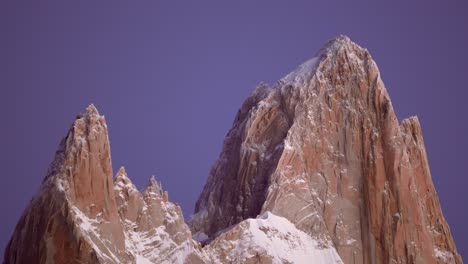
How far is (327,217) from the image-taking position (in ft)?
376

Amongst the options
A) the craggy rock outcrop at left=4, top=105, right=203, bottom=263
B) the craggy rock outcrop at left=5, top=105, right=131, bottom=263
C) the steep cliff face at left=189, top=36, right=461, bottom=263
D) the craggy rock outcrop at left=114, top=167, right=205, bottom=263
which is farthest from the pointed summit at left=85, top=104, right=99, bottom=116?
the steep cliff face at left=189, top=36, right=461, bottom=263

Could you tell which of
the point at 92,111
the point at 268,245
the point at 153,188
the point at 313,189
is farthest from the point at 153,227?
the point at 313,189

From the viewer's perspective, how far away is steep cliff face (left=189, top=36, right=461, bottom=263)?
115 meters

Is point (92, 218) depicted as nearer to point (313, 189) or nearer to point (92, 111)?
point (92, 111)

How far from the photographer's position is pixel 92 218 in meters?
93.2

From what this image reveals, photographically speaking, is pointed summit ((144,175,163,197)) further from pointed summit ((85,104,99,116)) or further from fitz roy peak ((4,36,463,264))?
pointed summit ((85,104,99,116))

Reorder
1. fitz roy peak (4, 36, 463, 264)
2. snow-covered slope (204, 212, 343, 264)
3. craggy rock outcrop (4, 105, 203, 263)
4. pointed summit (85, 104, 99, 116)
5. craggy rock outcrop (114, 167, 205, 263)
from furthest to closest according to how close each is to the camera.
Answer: snow-covered slope (204, 212, 343, 264)
fitz roy peak (4, 36, 463, 264)
craggy rock outcrop (114, 167, 205, 263)
pointed summit (85, 104, 99, 116)
craggy rock outcrop (4, 105, 203, 263)

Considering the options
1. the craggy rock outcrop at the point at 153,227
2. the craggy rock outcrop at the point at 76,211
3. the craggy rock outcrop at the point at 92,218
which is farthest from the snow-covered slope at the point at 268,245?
the craggy rock outcrop at the point at 76,211

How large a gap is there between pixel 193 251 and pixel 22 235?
54.2ft

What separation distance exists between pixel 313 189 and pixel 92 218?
29.4m

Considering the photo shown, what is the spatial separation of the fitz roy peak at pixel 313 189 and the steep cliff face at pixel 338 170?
104 mm

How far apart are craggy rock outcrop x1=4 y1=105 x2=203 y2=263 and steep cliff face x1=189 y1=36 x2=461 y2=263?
1514cm

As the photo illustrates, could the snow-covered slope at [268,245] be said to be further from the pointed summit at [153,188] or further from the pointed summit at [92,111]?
the pointed summit at [92,111]

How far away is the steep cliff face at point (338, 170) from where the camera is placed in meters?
115
